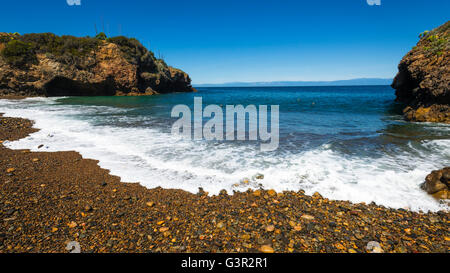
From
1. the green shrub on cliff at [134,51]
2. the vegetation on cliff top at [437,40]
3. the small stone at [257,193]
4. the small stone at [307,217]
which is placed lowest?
the small stone at [307,217]

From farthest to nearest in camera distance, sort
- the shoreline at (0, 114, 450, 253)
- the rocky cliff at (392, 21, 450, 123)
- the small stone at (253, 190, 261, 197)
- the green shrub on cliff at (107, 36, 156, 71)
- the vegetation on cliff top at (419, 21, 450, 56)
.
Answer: the green shrub on cliff at (107, 36, 156, 71)
the vegetation on cliff top at (419, 21, 450, 56)
the rocky cliff at (392, 21, 450, 123)
the small stone at (253, 190, 261, 197)
the shoreline at (0, 114, 450, 253)

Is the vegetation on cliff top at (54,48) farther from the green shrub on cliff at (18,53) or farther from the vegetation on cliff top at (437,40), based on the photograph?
the vegetation on cliff top at (437,40)

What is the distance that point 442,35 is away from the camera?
14984 millimetres

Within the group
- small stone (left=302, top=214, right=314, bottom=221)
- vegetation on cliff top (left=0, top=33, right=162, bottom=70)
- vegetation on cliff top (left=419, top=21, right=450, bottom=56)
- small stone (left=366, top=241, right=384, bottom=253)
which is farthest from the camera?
vegetation on cliff top (left=0, top=33, right=162, bottom=70)

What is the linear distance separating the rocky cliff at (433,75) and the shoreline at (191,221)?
543 inches

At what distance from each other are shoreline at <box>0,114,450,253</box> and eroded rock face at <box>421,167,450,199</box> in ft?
2.50

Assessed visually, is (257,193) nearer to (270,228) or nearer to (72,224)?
(270,228)

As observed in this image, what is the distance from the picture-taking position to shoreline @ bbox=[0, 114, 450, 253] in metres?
2.99

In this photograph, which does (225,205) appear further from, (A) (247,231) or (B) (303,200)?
(B) (303,200)

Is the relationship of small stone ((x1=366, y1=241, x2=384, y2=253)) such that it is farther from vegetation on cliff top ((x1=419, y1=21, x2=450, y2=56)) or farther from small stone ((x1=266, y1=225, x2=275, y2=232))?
vegetation on cliff top ((x1=419, y1=21, x2=450, y2=56))

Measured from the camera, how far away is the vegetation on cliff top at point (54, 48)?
34.3 m

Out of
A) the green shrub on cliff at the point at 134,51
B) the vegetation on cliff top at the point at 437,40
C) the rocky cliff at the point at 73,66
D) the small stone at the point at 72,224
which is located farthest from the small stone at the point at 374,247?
the green shrub on cliff at the point at 134,51

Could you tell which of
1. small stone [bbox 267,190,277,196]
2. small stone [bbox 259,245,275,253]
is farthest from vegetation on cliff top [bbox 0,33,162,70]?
small stone [bbox 259,245,275,253]

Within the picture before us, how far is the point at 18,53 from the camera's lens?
3459 centimetres
